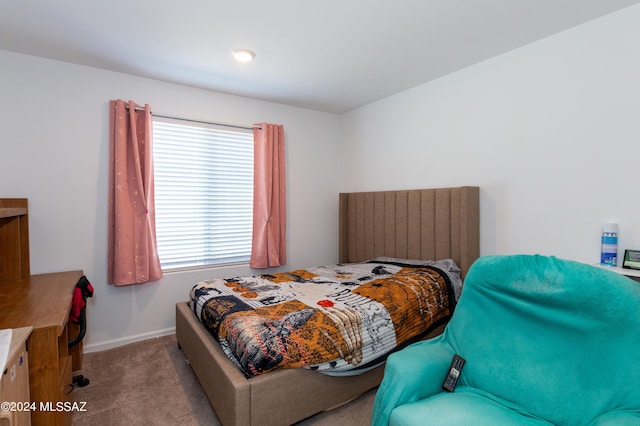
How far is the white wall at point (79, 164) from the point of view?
2.68 meters

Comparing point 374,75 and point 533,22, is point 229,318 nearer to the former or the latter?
point 374,75

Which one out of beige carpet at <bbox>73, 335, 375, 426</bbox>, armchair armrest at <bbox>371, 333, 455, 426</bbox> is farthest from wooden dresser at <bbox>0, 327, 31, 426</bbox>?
armchair armrest at <bbox>371, 333, 455, 426</bbox>

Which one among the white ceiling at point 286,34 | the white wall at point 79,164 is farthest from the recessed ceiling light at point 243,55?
the white wall at point 79,164

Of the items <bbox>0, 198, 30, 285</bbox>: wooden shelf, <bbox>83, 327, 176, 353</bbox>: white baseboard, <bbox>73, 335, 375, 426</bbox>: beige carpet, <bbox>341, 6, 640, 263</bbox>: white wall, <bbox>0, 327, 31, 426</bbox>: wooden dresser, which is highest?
<bbox>341, 6, 640, 263</bbox>: white wall

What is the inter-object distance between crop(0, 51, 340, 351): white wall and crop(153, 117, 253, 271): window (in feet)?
0.57

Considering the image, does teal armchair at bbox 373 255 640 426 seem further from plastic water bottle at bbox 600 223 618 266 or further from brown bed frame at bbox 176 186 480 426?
plastic water bottle at bbox 600 223 618 266

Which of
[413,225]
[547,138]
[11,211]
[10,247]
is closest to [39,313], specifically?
[11,211]

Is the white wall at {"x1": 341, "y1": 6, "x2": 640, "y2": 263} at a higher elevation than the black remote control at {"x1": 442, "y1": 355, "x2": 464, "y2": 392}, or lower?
higher

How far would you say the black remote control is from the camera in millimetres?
1600

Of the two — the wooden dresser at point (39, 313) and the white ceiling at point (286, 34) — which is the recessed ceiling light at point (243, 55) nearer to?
the white ceiling at point (286, 34)

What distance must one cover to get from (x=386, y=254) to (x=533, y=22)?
246 cm

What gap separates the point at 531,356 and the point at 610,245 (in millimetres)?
1188

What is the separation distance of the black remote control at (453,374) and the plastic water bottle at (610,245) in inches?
52.7

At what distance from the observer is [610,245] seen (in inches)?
82.1
